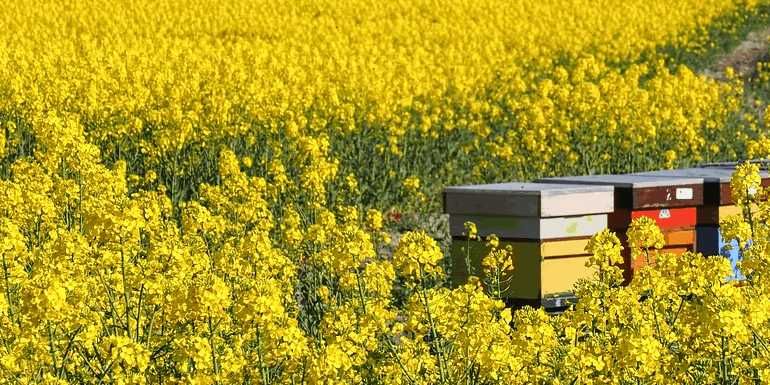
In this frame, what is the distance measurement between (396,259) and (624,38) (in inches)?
765

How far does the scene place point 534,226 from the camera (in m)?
8.32

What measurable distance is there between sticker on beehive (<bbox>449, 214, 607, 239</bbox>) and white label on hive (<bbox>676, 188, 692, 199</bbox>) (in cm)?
42

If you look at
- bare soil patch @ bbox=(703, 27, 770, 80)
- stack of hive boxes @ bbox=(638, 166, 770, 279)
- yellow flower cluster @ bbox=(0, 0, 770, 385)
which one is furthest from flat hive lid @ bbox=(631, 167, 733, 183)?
bare soil patch @ bbox=(703, 27, 770, 80)

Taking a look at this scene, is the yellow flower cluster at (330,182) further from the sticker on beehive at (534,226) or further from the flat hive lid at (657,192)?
the flat hive lid at (657,192)

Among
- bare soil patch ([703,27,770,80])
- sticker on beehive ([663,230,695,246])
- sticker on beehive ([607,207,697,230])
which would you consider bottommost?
sticker on beehive ([663,230,695,246])

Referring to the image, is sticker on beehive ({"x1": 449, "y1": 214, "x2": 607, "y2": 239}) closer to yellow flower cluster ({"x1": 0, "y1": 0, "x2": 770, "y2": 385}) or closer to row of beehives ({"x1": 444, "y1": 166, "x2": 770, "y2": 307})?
row of beehives ({"x1": 444, "y1": 166, "x2": 770, "y2": 307})

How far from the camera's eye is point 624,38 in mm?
24922

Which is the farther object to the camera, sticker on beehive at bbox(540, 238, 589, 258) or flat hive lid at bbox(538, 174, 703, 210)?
flat hive lid at bbox(538, 174, 703, 210)

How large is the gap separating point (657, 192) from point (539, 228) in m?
0.71

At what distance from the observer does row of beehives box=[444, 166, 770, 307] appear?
8.33 meters

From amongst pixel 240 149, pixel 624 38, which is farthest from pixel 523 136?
pixel 624 38

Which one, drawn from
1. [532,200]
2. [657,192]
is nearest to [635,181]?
[657,192]

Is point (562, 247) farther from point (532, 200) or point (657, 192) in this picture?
point (657, 192)

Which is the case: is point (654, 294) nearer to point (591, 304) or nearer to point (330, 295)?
point (591, 304)
